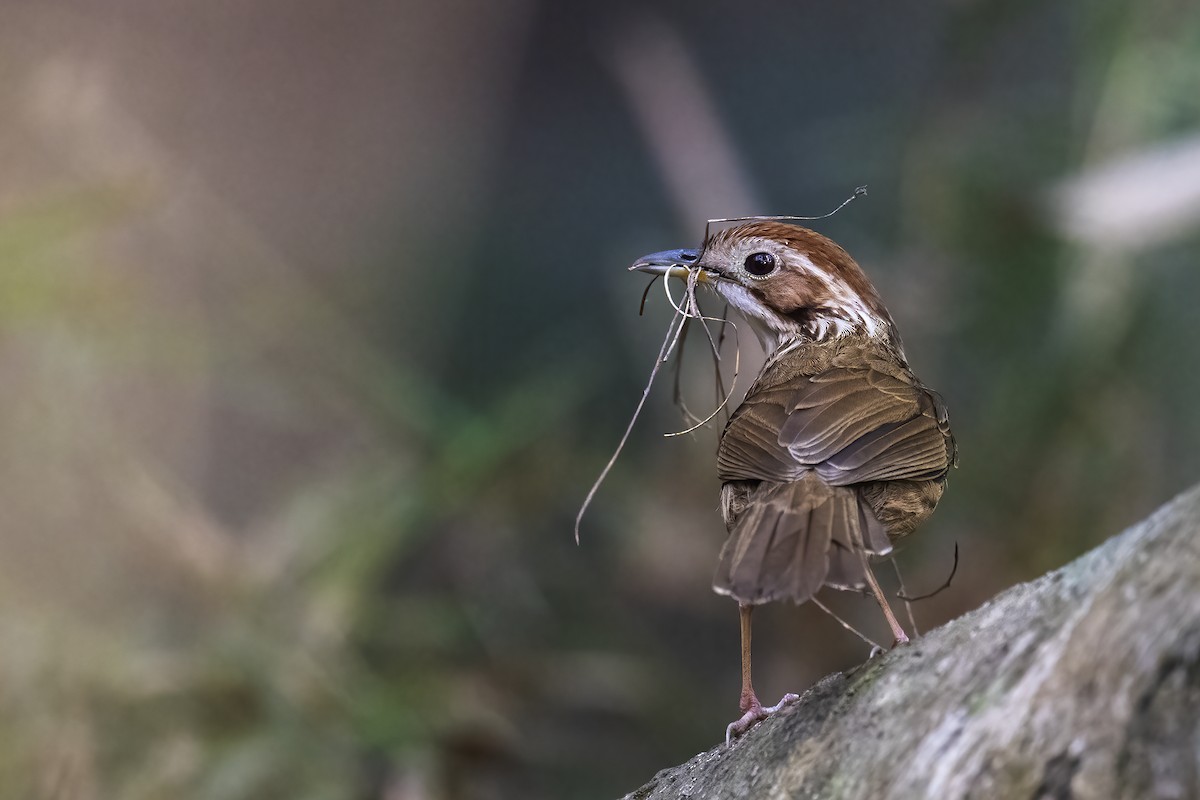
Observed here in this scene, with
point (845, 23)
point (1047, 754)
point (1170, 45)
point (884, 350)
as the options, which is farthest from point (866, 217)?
point (1047, 754)

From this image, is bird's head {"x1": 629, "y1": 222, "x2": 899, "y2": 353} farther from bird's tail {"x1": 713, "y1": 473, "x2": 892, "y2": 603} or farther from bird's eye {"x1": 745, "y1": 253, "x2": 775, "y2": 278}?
bird's tail {"x1": 713, "y1": 473, "x2": 892, "y2": 603}

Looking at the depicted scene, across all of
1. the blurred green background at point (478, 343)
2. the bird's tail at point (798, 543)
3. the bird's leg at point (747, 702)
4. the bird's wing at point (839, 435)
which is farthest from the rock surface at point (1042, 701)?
the blurred green background at point (478, 343)

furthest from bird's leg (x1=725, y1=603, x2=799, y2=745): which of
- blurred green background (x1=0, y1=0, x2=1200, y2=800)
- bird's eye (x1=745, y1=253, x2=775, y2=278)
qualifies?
blurred green background (x1=0, y1=0, x2=1200, y2=800)

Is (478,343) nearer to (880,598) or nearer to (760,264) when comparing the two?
(760,264)

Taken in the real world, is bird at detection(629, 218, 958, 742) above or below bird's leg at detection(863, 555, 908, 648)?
above

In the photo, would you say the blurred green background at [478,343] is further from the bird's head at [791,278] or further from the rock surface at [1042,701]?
the rock surface at [1042,701]

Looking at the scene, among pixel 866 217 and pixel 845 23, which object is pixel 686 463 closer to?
pixel 866 217

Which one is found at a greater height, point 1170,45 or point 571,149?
point 571,149
